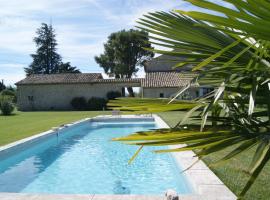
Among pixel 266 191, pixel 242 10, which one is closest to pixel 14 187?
pixel 266 191

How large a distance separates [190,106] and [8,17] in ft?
61.6

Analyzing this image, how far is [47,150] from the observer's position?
11.4 meters

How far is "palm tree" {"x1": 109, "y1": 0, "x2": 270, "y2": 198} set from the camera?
936 mm

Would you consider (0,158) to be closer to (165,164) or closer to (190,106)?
(165,164)

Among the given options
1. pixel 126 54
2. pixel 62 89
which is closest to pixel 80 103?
pixel 62 89


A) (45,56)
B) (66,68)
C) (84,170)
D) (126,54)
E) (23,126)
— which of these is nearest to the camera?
(84,170)

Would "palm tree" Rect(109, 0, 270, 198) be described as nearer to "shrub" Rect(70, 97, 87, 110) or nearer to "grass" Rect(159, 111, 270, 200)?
"grass" Rect(159, 111, 270, 200)

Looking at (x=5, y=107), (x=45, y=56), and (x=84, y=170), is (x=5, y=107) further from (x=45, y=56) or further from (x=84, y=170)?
(x=45, y=56)

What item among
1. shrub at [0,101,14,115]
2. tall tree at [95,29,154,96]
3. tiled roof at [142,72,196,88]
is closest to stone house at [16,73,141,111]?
tiled roof at [142,72,196,88]

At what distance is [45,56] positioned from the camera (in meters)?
59.0

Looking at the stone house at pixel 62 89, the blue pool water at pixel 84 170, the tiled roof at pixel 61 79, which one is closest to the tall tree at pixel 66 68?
the tiled roof at pixel 61 79

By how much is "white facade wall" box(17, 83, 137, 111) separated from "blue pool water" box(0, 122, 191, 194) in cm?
2092

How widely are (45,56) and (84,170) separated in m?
53.6

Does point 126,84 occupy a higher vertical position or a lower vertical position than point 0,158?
higher
